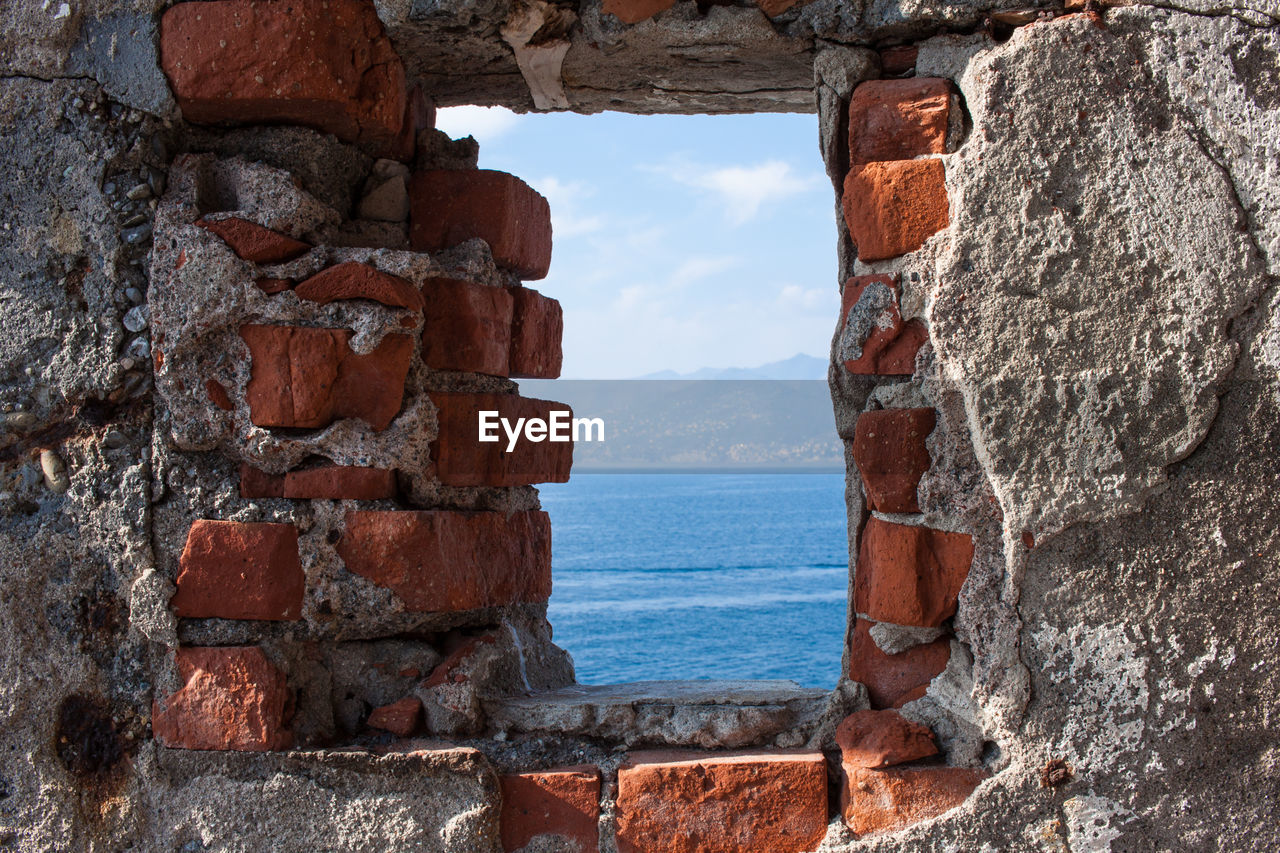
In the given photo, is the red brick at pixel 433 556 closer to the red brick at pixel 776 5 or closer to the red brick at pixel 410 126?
the red brick at pixel 410 126

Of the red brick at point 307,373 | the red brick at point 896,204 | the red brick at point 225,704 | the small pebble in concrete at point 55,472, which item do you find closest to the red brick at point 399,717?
the red brick at point 225,704

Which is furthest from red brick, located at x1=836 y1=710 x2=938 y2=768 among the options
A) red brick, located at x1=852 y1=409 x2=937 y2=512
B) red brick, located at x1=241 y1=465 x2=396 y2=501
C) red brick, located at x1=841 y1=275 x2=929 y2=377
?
red brick, located at x1=241 y1=465 x2=396 y2=501

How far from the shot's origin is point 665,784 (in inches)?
50.7

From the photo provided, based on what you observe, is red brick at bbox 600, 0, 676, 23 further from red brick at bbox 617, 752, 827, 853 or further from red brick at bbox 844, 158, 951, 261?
red brick at bbox 617, 752, 827, 853

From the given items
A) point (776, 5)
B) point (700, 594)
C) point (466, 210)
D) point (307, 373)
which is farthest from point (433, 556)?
point (700, 594)

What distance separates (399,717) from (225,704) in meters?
0.23

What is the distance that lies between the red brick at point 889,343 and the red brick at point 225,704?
900 millimetres

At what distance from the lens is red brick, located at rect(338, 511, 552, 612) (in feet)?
4.37

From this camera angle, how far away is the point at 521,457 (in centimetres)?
148

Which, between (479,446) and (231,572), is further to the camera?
(479,446)

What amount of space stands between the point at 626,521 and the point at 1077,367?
17.3 meters

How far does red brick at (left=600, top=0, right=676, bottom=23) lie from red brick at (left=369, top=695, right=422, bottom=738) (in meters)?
1.02

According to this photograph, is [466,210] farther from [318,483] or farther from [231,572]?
[231,572]

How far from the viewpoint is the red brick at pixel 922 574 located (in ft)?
4.09
